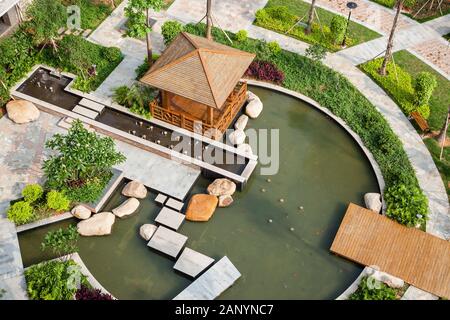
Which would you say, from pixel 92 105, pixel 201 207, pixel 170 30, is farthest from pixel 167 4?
pixel 201 207

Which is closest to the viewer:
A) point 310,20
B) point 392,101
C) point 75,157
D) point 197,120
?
point 75,157

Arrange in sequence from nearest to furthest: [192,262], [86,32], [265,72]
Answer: [192,262] → [265,72] → [86,32]

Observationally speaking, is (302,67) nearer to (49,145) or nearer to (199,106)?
(199,106)

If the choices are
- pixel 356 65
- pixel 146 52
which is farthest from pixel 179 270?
pixel 356 65

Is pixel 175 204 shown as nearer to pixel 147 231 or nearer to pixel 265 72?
pixel 147 231

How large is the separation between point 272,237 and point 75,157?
12.7 m

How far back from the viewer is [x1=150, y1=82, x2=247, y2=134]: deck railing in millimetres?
36156

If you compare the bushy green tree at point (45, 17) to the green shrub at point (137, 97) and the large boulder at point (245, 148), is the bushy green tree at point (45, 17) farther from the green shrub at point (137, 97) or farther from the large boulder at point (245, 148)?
the large boulder at point (245, 148)

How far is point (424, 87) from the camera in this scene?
1470 inches

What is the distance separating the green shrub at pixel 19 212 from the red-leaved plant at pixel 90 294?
5.60 meters

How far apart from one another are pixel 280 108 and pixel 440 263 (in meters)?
15.4

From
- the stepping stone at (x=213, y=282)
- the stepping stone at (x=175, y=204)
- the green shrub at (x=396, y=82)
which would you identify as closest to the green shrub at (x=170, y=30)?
the stepping stone at (x=175, y=204)

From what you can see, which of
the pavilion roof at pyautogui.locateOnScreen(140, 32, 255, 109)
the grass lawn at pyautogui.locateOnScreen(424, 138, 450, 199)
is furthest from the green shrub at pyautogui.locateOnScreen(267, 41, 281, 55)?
the grass lawn at pyautogui.locateOnScreen(424, 138, 450, 199)

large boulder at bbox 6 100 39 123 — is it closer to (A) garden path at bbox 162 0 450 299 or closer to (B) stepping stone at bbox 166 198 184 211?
(B) stepping stone at bbox 166 198 184 211
